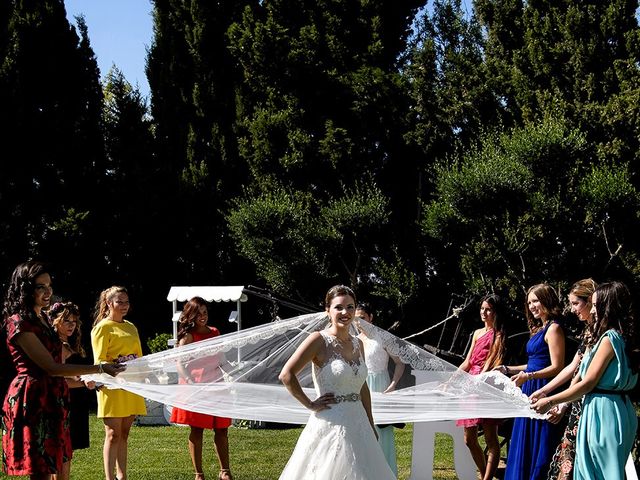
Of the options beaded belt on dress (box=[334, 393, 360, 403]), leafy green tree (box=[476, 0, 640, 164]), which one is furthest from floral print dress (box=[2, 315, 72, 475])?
leafy green tree (box=[476, 0, 640, 164])

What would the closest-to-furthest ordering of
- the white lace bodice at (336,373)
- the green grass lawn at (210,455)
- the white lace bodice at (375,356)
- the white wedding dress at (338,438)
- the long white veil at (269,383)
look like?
the white wedding dress at (338,438), the white lace bodice at (336,373), the long white veil at (269,383), the white lace bodice at (375,356), the green grass lawn at (210,455)

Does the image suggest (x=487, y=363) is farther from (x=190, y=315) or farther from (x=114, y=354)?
(x=114, y=354)

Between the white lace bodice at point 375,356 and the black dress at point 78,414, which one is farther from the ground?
the white lace bodice at point 375,356

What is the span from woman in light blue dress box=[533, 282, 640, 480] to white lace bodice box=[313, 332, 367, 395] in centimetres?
140

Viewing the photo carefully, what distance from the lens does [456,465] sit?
365 inches

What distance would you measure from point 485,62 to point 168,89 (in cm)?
981

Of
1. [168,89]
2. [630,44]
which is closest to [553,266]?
[630,44]

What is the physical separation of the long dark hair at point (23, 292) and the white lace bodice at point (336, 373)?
1896mm

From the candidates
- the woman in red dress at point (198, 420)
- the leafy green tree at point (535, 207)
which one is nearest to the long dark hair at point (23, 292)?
the woman in red dress at point (198, 420)

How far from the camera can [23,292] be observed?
19.0 feet

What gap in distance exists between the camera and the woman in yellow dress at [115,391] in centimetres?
828

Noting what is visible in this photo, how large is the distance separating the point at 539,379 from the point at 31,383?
14.0ft

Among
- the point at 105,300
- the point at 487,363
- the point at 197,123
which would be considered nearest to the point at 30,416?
the point at 105,300

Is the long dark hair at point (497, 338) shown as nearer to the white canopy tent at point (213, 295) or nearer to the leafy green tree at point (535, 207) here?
the white canopy tent at point (213, 295)
